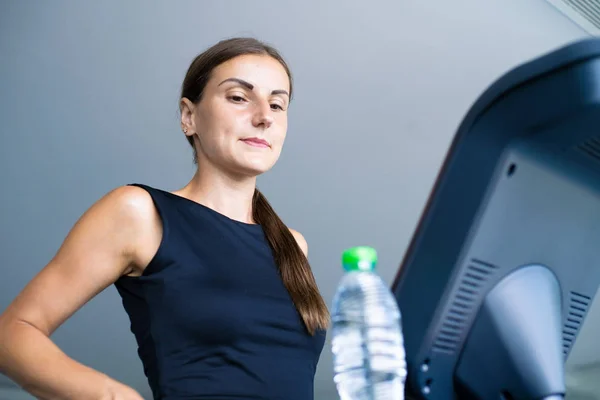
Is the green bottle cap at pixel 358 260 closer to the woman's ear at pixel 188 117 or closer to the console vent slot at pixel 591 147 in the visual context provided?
the console vent slot at pixel 591 147

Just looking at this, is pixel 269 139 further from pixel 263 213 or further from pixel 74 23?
pixel 74 23

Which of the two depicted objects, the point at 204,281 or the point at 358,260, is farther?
the point at 204,281

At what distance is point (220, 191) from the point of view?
1.08 meters

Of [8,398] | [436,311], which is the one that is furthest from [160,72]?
[8,398]

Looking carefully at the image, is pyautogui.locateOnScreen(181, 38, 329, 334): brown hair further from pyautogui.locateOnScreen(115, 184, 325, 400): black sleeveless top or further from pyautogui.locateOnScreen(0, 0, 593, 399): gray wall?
pyautogui.locateOnScreen(0, 0, 593, 399): gray wall

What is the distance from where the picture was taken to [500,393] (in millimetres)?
546

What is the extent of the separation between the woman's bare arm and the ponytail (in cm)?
21

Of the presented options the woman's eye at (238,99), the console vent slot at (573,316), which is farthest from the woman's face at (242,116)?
the console vent slot at (573,316)

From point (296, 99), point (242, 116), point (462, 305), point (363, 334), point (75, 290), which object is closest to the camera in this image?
point (462, 305)

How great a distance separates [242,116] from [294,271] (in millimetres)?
259

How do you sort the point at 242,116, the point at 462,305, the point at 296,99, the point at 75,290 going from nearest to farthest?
1. the point at 462,305
2. the point at 75,290
3. the point at 242,116
4. the point at 296,99

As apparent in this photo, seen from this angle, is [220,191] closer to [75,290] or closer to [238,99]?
[238,99]

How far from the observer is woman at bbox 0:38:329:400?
0.86 m

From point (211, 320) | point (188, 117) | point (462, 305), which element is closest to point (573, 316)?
point (462, 305)
